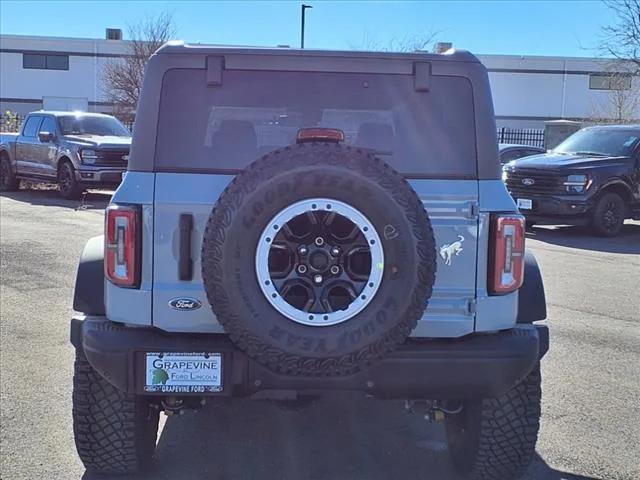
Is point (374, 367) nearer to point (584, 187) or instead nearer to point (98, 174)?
point (584, 187)

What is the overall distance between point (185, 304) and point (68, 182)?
1306 centimetres

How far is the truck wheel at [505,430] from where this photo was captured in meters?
3.28

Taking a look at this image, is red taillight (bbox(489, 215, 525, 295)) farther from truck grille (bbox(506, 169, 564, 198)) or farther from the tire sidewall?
the tire sidewall

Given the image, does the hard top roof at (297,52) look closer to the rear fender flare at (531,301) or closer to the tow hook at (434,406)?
the rear fender flare at (531,301)

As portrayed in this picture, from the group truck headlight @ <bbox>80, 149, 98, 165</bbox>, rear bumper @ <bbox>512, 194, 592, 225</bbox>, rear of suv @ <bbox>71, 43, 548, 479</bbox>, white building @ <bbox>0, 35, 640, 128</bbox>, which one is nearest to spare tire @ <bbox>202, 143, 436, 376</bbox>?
rear of suv @ <bbox>71, 43, 548, 479</bbox>

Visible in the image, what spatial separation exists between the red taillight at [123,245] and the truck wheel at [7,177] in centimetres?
1538

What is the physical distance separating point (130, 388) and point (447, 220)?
1487mm

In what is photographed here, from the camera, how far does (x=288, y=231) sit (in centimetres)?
280

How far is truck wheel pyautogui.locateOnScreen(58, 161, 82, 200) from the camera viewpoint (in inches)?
586

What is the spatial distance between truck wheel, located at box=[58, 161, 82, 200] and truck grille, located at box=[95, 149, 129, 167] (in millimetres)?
673

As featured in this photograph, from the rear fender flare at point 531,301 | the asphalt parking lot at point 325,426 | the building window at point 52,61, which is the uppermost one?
the building window at point 52,61

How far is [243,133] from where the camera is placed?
3.21 meters

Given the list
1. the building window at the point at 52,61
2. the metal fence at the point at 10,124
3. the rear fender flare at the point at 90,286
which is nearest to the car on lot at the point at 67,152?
the metal fence at the point at 10,124

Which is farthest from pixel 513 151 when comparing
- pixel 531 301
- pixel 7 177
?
pixel 531 301
